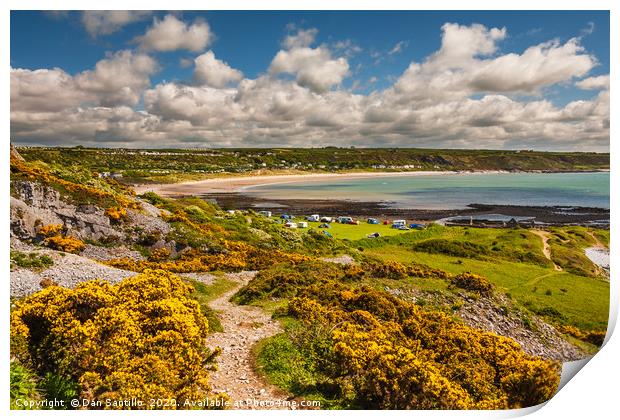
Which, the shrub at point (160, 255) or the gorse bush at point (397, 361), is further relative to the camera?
the shrub at point (160, 255)

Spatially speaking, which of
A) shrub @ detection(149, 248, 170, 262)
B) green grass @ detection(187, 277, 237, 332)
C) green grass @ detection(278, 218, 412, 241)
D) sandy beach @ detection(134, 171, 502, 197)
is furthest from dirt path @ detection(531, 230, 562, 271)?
sandy beach @ detection(134, 171, 502, 197)

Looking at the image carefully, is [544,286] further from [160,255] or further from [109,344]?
[160,255]

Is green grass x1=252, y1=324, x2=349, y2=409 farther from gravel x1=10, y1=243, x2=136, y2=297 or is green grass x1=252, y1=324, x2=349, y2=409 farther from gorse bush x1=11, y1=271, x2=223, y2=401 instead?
gravel x1=10, y1=243, x2=136, y2=297

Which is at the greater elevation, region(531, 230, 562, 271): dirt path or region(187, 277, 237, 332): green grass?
region(531, 230, 562, 271): dirt path

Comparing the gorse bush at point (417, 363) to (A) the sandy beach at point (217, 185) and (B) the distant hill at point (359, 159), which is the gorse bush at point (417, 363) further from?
(A) the sandy beach at point (217, 185)

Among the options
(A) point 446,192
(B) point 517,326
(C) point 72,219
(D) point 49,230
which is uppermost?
(C) point 72,219

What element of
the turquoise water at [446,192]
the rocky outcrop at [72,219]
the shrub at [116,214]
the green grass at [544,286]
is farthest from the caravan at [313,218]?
the shrub at [116,214]

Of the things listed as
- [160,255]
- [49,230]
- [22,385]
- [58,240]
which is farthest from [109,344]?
[160,255]
